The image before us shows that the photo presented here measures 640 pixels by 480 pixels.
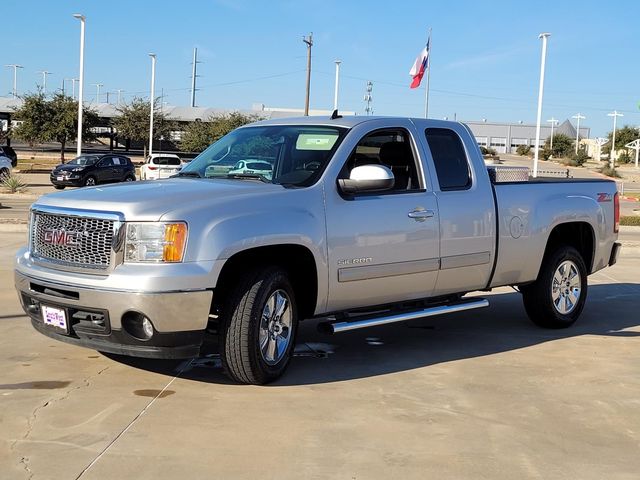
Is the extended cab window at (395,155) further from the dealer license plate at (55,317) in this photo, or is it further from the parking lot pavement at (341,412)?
the dealer license plate at (55,317)

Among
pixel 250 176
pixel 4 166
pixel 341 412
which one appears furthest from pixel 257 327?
pixel 4 166

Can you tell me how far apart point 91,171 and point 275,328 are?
29.2 m

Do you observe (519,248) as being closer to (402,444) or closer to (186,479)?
(402,444)

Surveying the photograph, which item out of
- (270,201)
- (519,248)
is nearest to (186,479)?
(270,201)

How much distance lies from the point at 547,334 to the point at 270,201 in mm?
3670

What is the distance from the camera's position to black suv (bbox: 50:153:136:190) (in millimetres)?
32000

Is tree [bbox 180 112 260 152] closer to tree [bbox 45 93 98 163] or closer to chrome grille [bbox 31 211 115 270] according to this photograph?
tree [bbox 45 93 98 163]

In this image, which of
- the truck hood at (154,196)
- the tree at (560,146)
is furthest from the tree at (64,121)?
the tree at (560,146)

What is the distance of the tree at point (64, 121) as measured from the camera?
5012 cm

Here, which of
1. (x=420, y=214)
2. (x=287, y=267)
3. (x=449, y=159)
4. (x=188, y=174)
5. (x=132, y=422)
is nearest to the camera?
(x=132, y=422)

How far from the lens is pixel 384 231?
19.8 feet

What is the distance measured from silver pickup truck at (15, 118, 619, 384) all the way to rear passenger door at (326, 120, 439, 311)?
12 mm

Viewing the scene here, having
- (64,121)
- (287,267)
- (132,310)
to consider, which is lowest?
(132,310)

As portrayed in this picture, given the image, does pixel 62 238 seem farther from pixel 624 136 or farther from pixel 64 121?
pixel 624 136
